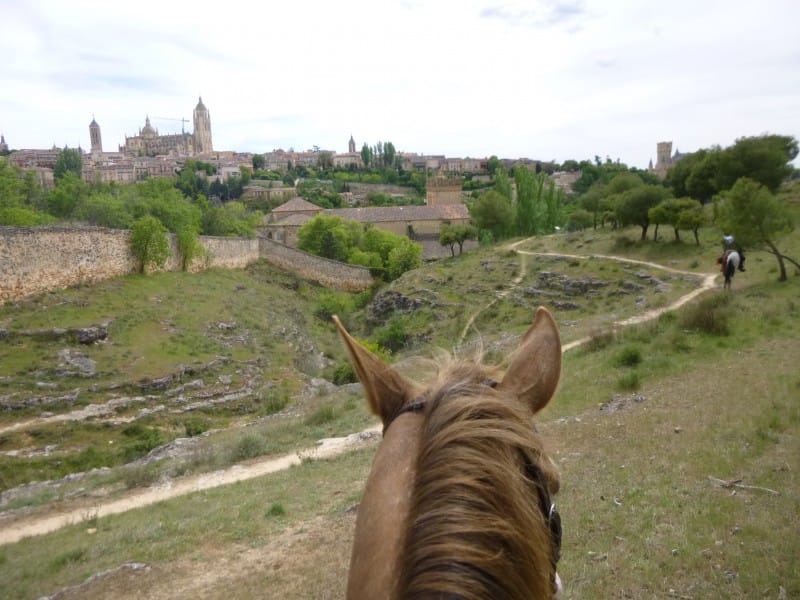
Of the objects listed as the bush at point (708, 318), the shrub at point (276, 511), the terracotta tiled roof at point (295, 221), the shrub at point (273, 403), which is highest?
the terracotta tiled roof at point (295, 221)

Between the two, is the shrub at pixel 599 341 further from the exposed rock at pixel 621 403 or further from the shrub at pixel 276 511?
the shrub at pixel 276 511

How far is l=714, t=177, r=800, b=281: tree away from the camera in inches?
610

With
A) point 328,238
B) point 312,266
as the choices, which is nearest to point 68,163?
point 328,238

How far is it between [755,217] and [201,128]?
179m

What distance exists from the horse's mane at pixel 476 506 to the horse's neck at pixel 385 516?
0.05 m

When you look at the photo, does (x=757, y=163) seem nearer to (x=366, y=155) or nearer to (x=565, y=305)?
(x=565, y=305)

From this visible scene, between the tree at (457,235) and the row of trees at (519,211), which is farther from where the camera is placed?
the tree at (457,235)

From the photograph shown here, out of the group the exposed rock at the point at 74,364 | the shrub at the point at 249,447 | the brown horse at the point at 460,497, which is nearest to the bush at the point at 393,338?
the exposed rock at the point at 74,364

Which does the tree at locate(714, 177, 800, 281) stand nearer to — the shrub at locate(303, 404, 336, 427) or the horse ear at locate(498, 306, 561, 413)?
the shrub at locate(303, 404, 336, 427)

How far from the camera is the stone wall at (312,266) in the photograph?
42219 millimetres

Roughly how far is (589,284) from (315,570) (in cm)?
2143

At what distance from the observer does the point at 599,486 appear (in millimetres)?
6102

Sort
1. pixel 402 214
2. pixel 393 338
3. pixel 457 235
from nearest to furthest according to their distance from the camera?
pixel 393 338 → pixel 457 235 → pixel 402 214

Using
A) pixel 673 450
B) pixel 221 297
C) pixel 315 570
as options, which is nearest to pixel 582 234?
pixel 221 297
